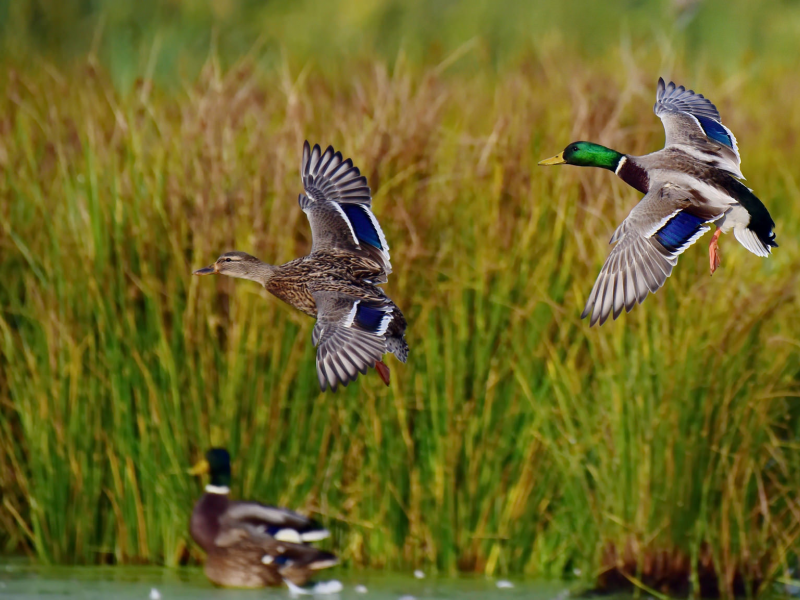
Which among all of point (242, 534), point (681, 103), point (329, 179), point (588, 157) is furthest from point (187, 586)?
point (588, 157)

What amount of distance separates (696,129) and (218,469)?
2.99 m

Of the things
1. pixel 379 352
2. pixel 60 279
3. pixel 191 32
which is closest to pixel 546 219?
pixel 60 279

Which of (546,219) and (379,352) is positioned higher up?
(546,219)

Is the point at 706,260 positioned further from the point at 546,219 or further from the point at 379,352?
the point at 379,352

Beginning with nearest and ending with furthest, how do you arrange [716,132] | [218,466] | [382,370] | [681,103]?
1. [382,370]
2. [716,132]
3. [681,103]
4. [218,466]

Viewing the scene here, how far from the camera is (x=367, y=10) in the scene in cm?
1852

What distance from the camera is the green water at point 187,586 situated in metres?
5.22

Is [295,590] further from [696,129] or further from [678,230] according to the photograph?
[678,230]

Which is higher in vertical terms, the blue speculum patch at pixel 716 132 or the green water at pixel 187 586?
the blue speculum patch at pixel 716 132

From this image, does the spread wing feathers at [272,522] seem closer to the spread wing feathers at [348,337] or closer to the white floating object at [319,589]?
the white floating object at [319,589]

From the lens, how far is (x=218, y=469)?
17.5 feet

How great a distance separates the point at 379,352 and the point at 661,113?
1.01 meters

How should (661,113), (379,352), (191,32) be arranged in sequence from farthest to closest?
(191,32) → (661,113) → (379,352)

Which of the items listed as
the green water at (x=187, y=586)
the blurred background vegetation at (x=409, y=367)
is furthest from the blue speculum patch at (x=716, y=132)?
the green water at (x=187, y=586)
